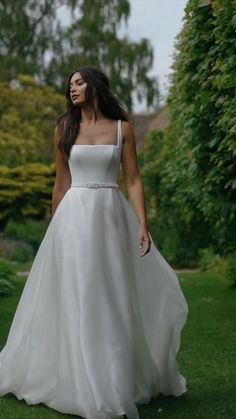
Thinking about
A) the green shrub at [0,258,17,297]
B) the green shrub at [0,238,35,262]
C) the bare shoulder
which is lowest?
the green shrub at [0,238,35,262]

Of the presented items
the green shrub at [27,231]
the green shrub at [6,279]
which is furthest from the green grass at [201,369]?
the green shrub at [27,231]

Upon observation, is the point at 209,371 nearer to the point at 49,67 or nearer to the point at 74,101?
the point at 74,101

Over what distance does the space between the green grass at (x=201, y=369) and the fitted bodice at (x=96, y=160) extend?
1.45m

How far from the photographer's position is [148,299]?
5.39 metres

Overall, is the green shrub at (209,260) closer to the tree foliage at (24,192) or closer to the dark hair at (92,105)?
the tree foliage at (24,192)

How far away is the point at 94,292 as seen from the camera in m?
5.02

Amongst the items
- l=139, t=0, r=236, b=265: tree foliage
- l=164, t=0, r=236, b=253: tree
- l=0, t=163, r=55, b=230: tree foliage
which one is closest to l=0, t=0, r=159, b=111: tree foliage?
l=0, t=163, r=55, b=230: tree foliage

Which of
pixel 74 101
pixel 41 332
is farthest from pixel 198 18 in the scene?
pixel 41 332

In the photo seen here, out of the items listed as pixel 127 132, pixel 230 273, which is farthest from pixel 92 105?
pixel 230 273

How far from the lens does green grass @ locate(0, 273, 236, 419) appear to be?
5156 millimetres

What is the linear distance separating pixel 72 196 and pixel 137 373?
3.87 feet

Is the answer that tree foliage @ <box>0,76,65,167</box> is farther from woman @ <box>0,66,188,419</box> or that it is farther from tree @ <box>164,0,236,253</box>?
woman @ <box>0,66,188,419</box>

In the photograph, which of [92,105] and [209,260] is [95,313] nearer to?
[92,105]

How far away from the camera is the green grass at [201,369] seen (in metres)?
5.16
